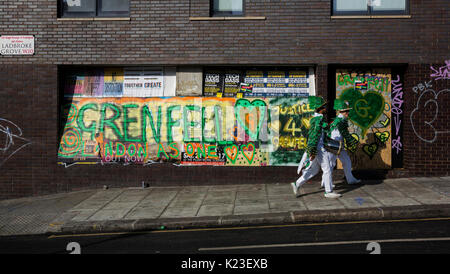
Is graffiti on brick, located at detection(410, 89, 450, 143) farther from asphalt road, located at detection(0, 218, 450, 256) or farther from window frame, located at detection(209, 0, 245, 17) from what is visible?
window frame, located at detection(209, 0, 245, 17)

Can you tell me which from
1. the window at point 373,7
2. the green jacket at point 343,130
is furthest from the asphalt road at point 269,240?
the window at point 373,7

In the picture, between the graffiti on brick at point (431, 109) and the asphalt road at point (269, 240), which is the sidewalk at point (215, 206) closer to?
the asphalt road at point (269, 240)

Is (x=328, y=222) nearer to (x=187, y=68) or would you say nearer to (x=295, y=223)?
(x=295, y=223)

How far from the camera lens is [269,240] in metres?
6.47

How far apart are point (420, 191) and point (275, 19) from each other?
Answer: 5317 millimetres

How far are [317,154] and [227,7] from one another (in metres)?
4.71

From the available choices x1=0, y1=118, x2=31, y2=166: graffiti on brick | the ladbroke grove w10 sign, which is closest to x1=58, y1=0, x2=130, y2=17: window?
the ladbroke grove w10 sign

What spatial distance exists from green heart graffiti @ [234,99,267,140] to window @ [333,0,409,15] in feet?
9.87

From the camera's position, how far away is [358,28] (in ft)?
34.9

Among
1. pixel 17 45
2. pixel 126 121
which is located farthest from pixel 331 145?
pixel 17 45

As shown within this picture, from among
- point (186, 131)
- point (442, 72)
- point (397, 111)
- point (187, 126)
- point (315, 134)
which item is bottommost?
point (315, 134)

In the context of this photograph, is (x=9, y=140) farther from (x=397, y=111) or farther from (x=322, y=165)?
(x=397, y=111)


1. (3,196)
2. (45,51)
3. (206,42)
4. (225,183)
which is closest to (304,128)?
(225,183)

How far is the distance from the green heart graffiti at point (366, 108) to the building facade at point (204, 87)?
3cm
